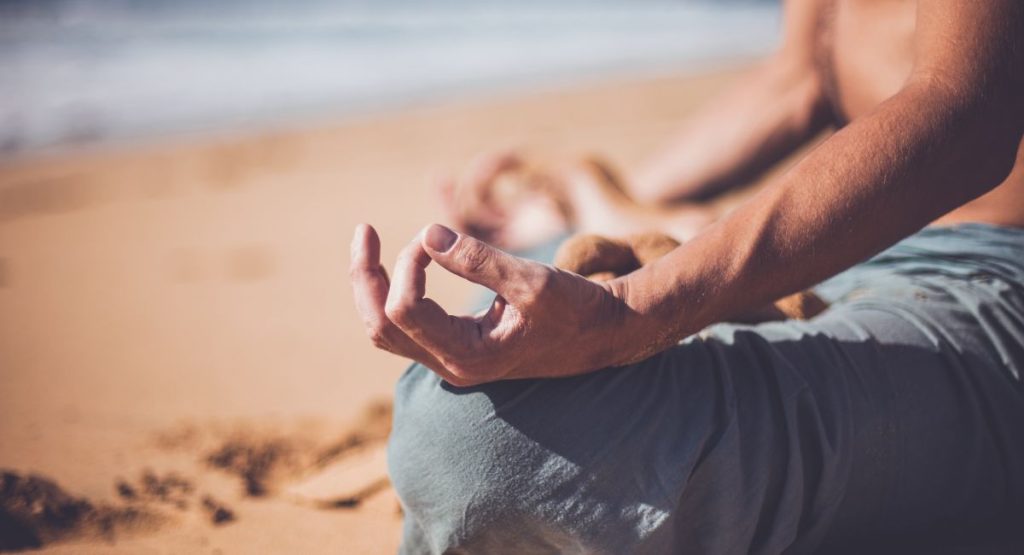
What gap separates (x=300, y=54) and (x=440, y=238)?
33.0 feet

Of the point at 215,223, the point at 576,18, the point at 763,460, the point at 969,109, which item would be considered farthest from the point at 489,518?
the point at 576,18

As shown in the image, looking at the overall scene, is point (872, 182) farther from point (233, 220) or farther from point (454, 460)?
point (233, 220)

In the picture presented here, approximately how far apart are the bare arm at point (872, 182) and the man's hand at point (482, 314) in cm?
9

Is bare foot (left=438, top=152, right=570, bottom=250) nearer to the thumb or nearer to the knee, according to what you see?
the knee

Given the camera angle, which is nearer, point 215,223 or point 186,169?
point 215,223

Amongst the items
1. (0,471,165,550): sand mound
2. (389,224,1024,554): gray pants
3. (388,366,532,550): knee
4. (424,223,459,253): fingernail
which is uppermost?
(0,471,165,550): sand mound

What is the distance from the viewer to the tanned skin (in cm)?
101

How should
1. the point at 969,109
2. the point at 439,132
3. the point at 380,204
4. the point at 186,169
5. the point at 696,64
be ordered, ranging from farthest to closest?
1. the point at 696,64
2. the point at 439,132
3. the point at 186,169
4. the point at 380,204
5. the point at 969,109

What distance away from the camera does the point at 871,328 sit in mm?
1328

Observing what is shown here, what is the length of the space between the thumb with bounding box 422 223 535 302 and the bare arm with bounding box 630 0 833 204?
1.37m

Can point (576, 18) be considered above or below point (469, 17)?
below

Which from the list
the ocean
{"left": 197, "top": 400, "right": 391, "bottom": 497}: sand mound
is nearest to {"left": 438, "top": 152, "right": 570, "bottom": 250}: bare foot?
{"left": 197, "top": 400, "right": 391, "bottom": 497}: sand mound

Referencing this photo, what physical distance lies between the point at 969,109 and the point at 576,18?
523 inches

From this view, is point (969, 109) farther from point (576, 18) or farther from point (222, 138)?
point (576, 18)
